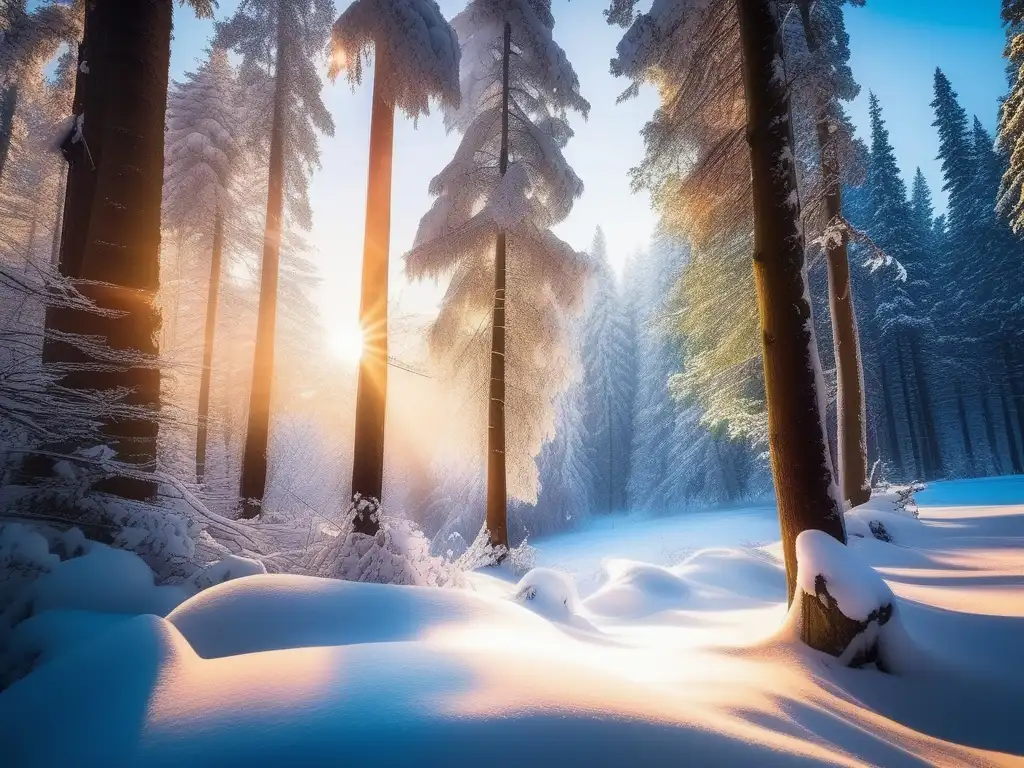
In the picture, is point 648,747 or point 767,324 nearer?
point 648,747

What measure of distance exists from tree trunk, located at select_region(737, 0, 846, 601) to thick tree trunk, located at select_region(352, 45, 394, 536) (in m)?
4.67

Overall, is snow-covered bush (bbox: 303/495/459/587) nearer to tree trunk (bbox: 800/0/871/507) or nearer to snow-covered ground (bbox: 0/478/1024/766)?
snow-covered ground (bbox: 0/478/1024/766)

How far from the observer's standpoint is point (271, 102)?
11508 millimetres

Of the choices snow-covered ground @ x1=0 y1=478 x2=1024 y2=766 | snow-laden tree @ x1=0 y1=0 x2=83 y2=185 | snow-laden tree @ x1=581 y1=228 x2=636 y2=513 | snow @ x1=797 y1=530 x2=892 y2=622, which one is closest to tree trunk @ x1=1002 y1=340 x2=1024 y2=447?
snow-laden tree @ x1=581 y1=228 x2=636 y2=513

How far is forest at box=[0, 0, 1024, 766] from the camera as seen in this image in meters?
1.52

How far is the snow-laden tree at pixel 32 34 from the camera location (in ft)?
28.4

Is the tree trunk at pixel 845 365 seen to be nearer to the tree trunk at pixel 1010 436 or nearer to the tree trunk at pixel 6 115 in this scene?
the tree trunk at pixel 6 115

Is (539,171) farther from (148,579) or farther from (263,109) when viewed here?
(148,579)

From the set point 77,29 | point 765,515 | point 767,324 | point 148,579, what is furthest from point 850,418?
point 77,29

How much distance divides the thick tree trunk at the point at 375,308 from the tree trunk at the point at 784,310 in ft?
15.3

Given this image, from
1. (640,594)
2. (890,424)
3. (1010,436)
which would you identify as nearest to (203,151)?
(640,594)

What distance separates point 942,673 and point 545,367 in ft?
25.0

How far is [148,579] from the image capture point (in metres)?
2.93

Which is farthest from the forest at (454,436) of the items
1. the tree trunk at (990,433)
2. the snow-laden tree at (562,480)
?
the tree trunk at (990,433)
